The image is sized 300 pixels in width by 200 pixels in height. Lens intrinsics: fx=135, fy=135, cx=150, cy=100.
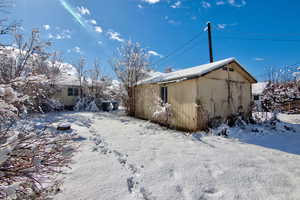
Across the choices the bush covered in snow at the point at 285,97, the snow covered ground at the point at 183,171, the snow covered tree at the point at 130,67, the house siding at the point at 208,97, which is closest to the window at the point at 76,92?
the snow covered tree at the point at 130,67

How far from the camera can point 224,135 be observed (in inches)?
207

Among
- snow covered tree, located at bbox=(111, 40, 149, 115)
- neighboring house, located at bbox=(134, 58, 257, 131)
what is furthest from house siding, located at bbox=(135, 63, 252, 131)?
snow covered tree, located at bbox=(111, 40, 149, 115)

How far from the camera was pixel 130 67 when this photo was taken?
1124 centimetres

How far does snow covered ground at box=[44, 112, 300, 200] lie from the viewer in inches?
79.3

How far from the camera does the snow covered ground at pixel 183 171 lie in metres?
2.01

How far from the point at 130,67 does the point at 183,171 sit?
9.79m

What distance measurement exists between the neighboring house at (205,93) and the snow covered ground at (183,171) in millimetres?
1901

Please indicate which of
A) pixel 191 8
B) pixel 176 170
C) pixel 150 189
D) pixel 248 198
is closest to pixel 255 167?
pixel 248 198

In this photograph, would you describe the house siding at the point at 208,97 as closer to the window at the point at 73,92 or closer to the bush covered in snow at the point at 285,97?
the bush covered in snow at the point at 285,97

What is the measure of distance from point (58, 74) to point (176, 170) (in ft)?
55.5

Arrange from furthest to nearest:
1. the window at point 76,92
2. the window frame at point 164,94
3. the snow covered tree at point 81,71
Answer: the window at point 76,92 → the snow covered tree at point 81,71 → the window frame at point 164,94

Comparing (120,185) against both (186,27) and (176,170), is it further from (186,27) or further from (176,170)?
(186,27)

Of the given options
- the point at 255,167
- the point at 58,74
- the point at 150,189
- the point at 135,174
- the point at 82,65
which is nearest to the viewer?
the point at 150,189

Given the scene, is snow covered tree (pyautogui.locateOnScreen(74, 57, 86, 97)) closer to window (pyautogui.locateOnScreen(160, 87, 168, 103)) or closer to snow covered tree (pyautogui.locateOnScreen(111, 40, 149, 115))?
snow covered tree (pyautogui.locateOnScreen(111, 40, 149, 115))
